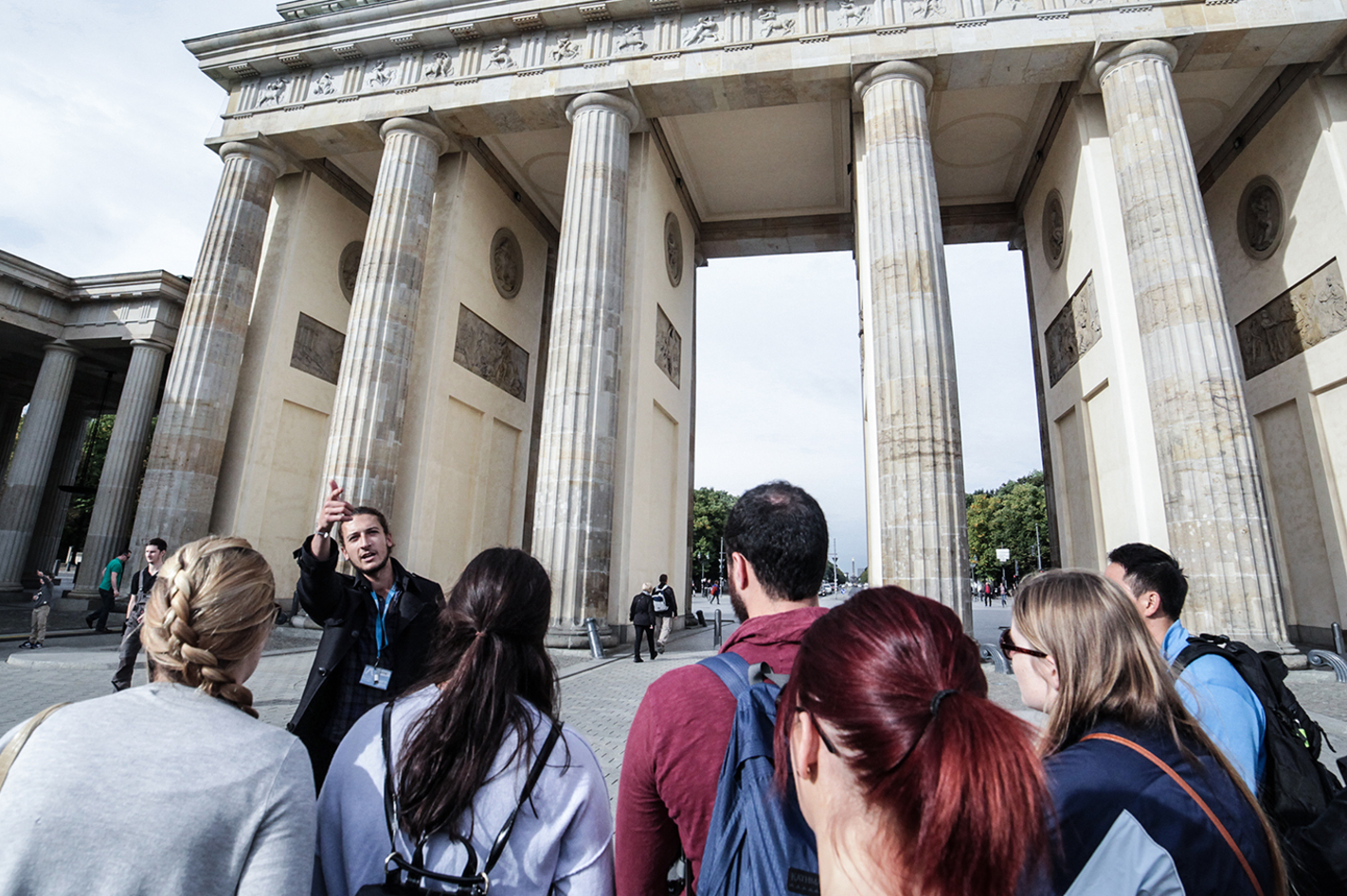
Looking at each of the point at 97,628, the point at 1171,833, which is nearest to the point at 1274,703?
the point at 1171,833

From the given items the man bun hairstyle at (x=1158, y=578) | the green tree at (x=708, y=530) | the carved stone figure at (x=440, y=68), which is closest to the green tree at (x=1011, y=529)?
the green tree at (x=708, y=530)

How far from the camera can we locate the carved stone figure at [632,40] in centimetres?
1380

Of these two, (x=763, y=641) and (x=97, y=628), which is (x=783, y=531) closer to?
(x=763, y=641)

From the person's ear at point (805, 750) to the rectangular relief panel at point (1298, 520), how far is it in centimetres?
1628

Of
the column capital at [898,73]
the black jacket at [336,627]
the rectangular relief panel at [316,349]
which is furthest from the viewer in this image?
the rectangular relief panel at [316,349]

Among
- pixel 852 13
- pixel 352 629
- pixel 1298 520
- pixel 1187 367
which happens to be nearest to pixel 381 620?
pixel 352 629

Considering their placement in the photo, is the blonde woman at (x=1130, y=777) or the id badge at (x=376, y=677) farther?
the id badge at (x=376, y=677)

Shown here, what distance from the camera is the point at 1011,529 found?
2334 inches

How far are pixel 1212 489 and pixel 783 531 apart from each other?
1145 centimetres

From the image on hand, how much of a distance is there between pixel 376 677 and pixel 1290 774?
10.1 ft

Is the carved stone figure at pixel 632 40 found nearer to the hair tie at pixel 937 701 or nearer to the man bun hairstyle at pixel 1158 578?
the man bun hairstyle at pixel 1158 578

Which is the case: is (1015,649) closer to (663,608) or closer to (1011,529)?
(663,608)

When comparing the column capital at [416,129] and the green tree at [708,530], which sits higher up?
the column capital at [416,129]

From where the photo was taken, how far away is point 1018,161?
16656mm
